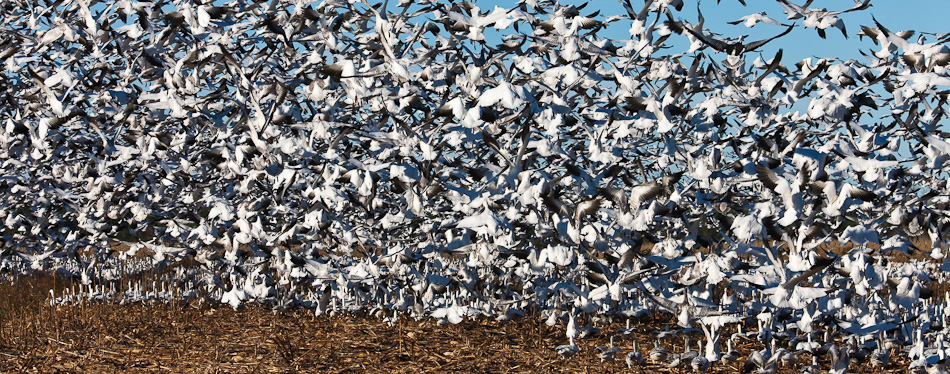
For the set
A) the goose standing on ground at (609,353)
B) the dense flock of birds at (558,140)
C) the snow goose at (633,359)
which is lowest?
the snow goose at (633,359)

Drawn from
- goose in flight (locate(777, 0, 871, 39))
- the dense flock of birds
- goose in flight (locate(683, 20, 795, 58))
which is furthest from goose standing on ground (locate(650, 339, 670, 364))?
goose in flight (locate(777, 0, 871, 39))

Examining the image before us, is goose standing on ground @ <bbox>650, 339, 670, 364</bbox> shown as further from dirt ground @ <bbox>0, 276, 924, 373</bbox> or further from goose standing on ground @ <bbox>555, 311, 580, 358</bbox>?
goose standing on ground @ <bbox>555, 311, 580, 358</bbox>

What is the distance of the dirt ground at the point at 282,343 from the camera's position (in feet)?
15.9

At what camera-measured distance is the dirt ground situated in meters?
4.85

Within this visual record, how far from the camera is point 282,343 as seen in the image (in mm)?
4984

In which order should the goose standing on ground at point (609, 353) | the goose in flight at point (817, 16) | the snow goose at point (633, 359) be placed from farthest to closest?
1. the goose standing on ground at point (609, 353)
2. the snow goose at point (633, 359)
3. the goose in flight at point (817, 16)

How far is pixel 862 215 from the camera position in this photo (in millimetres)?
5238

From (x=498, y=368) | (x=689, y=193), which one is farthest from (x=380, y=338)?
(x=689, y=193)

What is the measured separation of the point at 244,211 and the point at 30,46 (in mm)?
1983

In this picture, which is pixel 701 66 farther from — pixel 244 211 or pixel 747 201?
pixel 244 211

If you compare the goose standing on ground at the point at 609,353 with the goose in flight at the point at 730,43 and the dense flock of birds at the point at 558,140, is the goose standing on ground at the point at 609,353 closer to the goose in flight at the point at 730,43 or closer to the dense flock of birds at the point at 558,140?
the dense flock of birds at the point at 558,140

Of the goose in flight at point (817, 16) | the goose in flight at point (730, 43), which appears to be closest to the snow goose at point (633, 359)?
the goose in flight at point (730, 43)

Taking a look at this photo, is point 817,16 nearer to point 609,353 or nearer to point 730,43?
point 730,43

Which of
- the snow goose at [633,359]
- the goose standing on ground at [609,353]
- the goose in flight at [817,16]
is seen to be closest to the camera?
the goose in flight at [817,16]
